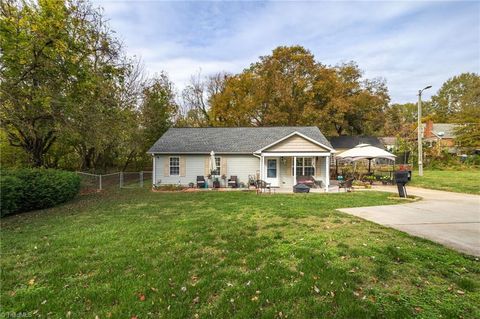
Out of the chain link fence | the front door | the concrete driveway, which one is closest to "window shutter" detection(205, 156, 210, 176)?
the front door

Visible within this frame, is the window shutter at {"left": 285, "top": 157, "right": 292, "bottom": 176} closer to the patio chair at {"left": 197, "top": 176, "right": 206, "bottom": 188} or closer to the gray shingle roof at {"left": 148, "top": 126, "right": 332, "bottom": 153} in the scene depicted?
the gray shingle roof at {"left": 148, "top": 126, "right": 332, "bottom": 153}

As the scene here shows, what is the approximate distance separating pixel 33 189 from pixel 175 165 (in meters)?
8.40

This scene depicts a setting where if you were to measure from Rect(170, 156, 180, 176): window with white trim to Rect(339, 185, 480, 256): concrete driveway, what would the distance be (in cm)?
1156

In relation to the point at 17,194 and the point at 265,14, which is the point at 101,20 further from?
the point at 17,194

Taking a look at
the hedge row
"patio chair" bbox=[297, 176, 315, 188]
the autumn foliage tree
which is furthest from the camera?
"patio chair" bbox=[297, 176, 315, 188]

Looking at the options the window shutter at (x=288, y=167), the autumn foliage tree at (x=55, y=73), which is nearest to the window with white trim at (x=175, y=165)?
the autumn foliage tree at (x=55, y=73)

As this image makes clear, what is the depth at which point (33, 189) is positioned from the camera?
29.0 ft

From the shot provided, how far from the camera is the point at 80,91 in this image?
11.5 m

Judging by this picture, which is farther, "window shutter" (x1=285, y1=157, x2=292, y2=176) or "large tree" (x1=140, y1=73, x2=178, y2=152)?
"large tree" (x1=140, y1=73, x2=178, y2=152)

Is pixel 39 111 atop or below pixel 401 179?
atop

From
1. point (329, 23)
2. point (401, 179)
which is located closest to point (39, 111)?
point (329, 23)

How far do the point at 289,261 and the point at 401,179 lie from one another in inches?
367

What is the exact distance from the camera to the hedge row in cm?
765

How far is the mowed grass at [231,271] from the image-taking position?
Result: 3027 mm
